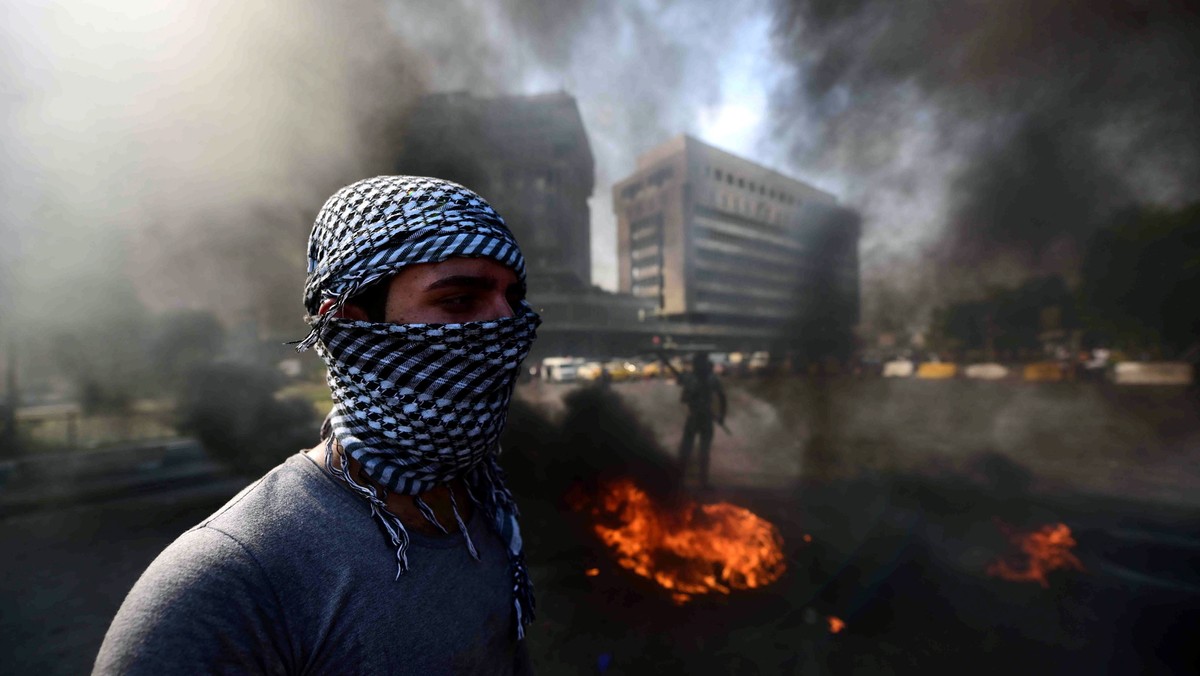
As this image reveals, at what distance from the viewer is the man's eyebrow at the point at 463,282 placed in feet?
3.50

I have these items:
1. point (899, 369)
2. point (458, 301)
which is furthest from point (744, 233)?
point (458, 301)

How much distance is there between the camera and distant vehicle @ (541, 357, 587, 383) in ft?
19.1

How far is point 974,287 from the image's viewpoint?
487 centimetres

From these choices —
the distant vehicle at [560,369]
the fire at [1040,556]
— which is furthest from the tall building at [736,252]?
the fire at [1040,556]

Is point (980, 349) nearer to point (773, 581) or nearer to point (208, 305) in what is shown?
point (773, 581)

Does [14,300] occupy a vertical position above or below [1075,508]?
above

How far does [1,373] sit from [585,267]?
636 cm

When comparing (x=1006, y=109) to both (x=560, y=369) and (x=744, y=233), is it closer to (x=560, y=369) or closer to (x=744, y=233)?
(x=744, y=233)

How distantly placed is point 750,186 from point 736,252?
2.72 ft

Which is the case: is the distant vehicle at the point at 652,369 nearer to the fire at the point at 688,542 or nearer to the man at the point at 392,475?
the fire at the point at 688,542

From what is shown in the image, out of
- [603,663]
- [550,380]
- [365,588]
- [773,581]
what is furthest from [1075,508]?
[365,588]

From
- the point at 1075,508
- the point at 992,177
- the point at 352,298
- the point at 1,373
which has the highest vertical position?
the point at 992,177

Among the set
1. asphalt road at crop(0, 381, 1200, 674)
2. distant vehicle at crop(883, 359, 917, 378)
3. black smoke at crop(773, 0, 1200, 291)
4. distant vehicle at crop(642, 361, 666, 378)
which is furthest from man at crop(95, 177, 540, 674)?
distant vehicle at crop(883, 359, 917, 378)

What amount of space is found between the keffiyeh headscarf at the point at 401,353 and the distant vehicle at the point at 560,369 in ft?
15.3
